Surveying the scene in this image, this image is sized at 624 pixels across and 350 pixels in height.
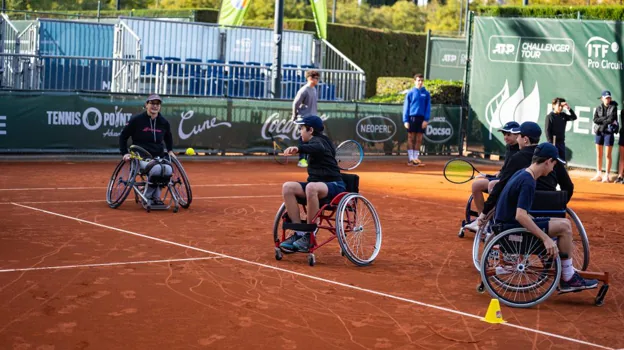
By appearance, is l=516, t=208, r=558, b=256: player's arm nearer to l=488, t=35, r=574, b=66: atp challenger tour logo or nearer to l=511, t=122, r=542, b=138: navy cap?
l=511, t=122, r=542, b=138: navy cap

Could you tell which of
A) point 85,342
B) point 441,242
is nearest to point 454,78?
point 441,242

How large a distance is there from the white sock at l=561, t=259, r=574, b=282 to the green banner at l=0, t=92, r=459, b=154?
43.8ft

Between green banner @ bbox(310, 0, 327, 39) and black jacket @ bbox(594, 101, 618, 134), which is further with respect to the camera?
green banner @ bbox(310, 0, 327, 39)

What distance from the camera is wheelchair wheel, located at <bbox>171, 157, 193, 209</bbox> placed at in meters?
13.0

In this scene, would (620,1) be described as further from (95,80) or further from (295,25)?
(95,80)

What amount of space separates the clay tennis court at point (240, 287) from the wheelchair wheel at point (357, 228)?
6.3 inches

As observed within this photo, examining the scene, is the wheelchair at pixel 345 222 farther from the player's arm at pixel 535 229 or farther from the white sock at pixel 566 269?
the white sock at pixel 566 269

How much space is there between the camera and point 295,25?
1565 inches

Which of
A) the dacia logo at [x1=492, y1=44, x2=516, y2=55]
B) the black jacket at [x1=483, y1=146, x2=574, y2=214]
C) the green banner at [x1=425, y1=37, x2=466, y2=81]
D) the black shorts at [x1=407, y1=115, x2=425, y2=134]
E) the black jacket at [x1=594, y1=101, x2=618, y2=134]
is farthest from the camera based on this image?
the green banner at [x1=425, y1=37, x2=466, y2=81]

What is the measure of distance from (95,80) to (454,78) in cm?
1577

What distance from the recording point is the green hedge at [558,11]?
21844 millimetres

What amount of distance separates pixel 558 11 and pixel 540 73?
1.63 meters

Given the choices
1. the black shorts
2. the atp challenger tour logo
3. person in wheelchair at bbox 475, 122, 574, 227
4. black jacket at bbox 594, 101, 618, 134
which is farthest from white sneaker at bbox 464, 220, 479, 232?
the atp challenger tour logo

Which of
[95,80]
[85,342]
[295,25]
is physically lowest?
[85,342]
